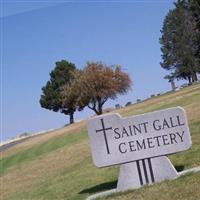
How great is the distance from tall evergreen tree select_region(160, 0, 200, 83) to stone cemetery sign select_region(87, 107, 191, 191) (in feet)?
213

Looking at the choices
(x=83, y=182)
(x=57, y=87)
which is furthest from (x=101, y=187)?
(x=57, y=87)

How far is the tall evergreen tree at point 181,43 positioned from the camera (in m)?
78.8

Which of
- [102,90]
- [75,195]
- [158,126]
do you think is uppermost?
[102,90]

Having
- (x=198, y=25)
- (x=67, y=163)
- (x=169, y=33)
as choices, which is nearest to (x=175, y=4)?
(x=169, y=33)

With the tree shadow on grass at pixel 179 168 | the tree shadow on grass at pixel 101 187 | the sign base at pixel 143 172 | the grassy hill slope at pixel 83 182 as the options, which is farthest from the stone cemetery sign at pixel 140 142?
the tree shadow on grass at pixel 101 187

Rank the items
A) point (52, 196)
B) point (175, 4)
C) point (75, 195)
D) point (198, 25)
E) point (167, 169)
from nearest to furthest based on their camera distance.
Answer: point (167, 169), point (75, 195), point (52, 196), point (198, 25), point (175, 4)

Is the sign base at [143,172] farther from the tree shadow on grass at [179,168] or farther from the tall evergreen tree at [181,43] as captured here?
the tall evergreen tree at [181,43]

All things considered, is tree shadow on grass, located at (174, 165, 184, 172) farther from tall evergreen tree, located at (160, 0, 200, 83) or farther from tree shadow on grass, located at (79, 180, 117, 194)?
tall evergreen tree, located at (160, 0, 200, 83)

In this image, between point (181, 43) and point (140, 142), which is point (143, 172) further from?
point (181, 43)

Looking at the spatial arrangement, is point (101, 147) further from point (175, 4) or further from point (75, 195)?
point (175, 4)

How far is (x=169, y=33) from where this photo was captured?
85.3 metres

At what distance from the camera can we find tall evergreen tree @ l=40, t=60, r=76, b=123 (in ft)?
274

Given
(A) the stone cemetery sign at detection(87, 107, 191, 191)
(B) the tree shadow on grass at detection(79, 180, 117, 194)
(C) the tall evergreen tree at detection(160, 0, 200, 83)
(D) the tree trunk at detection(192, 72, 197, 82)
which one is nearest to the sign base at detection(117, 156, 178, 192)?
(A) the stone cemetery sign at detection(87, 107, 191, 191)

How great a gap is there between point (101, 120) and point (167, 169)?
1523mm
